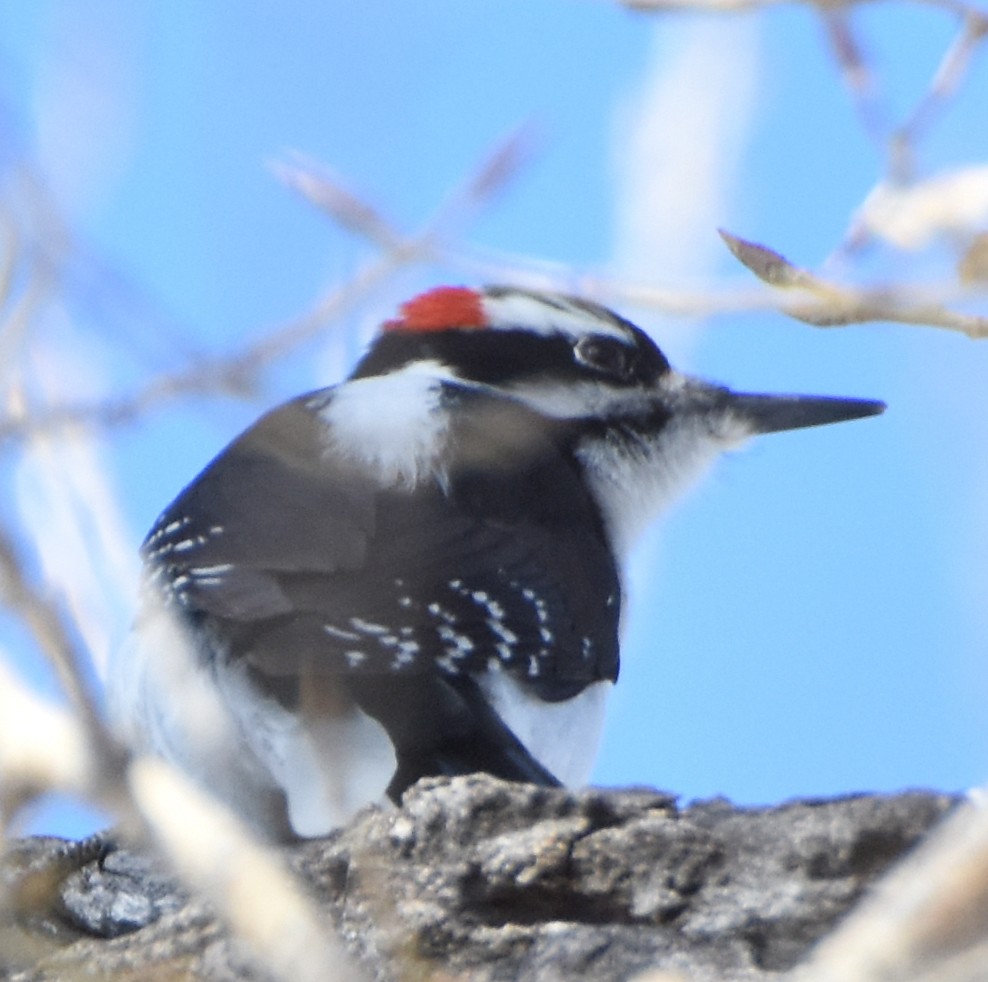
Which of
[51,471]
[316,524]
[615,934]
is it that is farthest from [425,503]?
[51,471]

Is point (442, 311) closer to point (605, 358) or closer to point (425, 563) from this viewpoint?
point (605, 358)

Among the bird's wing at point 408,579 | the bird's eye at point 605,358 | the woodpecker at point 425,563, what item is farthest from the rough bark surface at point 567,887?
the bird's eye at point 605,358

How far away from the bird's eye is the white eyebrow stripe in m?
0.04

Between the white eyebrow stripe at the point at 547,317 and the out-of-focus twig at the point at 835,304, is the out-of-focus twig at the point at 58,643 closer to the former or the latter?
the out-of-focus twig at the point at 835,304

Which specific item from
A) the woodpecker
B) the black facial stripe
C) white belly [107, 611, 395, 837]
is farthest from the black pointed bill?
white belly [107, 611, 395, 837]

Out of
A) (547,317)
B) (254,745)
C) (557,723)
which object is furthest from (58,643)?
(547,317)

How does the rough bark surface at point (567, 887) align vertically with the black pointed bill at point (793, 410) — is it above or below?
below

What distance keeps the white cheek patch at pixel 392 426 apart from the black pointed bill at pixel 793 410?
0.81m

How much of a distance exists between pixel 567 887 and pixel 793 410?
2.38 metres

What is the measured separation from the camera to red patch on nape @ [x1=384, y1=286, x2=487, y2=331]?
4.87 meters

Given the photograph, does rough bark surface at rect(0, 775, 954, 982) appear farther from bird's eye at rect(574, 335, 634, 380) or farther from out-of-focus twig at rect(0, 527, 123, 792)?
bird's eye at rect(574, 335, 634, 380)

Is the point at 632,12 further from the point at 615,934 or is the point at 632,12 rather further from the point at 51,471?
the point at 615,934

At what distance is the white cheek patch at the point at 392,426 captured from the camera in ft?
12.6

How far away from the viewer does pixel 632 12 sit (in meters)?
2.19
